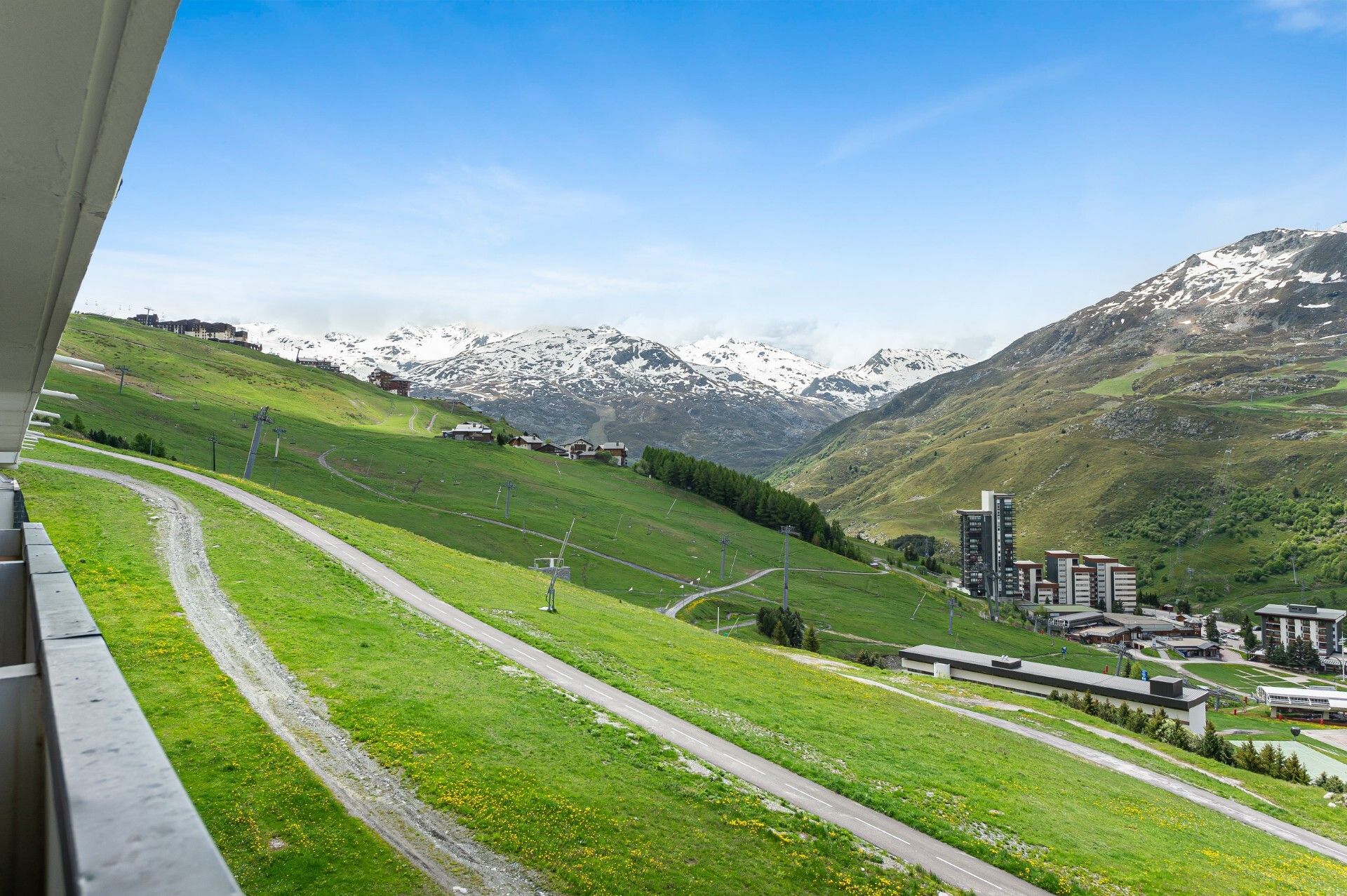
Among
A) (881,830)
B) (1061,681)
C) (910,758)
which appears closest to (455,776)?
(881,830)

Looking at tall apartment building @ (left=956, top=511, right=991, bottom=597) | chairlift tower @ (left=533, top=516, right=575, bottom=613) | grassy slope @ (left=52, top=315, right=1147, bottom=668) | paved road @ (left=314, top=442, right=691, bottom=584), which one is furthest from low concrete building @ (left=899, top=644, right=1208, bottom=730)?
tall apartment building @ (left=956, top=511, right=991, bottom=597)

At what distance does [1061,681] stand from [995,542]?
403 feet

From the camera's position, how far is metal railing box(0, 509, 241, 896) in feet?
6.92

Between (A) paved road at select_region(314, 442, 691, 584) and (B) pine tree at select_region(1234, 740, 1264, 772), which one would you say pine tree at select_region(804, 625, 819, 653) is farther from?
(B) pine tree at select_region(1234, 740, 1264, 772)

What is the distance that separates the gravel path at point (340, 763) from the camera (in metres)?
→ 15.2

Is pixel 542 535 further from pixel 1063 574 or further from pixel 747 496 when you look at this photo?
pixel 1063 574

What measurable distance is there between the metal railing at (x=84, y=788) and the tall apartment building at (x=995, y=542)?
197 metres

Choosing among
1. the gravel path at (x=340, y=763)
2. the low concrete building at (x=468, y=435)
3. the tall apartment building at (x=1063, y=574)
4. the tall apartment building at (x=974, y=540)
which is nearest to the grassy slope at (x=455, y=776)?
the gravel path at (x=340, y=763)

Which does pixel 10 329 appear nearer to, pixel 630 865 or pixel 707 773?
pixel 630 865

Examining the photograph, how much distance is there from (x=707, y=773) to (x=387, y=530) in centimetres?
4478

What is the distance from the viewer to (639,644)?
41.8 m

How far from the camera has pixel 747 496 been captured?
545 ft

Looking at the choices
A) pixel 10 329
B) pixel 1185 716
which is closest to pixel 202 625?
pixel 10 329

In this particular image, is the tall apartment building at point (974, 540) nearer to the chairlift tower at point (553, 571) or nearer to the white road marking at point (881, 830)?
the chairlift tower at point (553, 571)
